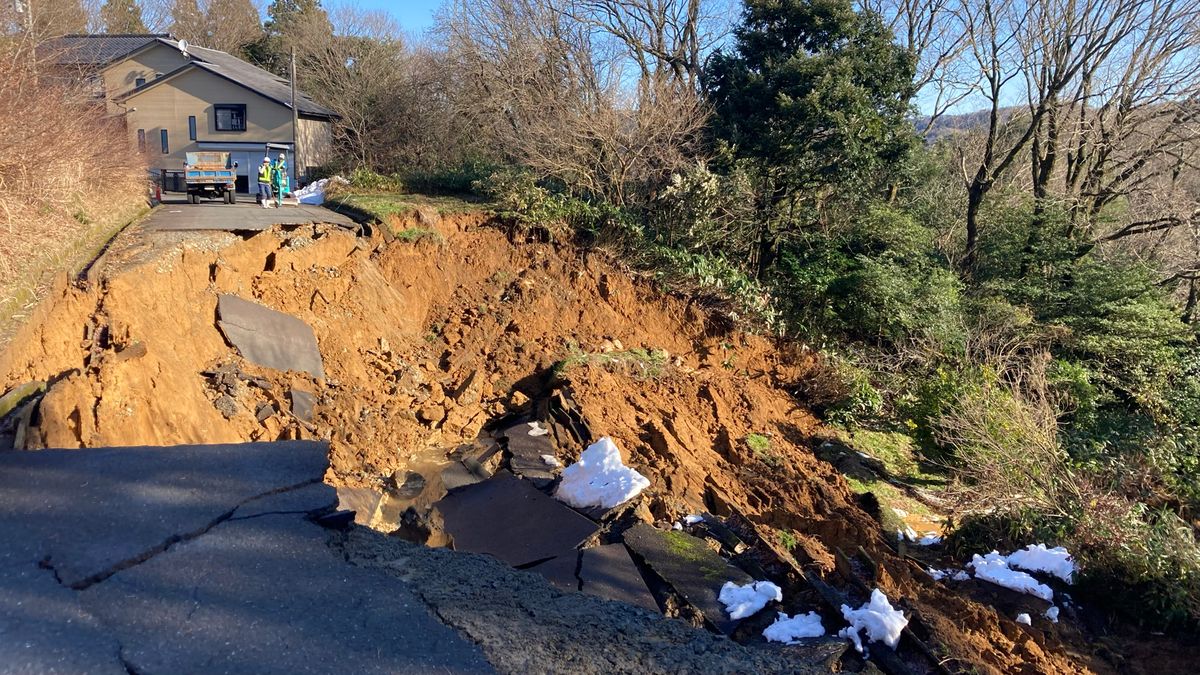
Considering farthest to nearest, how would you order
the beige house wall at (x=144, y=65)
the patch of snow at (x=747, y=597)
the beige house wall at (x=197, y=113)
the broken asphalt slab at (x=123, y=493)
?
the beige house wall at (x=144, y=65)
the beige house wall at (x=197, y=113)
the patch of snow at (x=747, y=597)
the broken asphalt slab at (x=123, y=493)

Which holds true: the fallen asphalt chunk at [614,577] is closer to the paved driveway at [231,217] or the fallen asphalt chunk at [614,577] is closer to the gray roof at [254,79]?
the paved driveway at [231,217]

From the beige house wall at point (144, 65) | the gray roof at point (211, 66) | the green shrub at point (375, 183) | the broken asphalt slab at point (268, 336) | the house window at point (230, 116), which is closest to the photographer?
the broken asphalt slab at point (268, 336)

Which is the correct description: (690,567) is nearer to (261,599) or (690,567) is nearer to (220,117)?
(261,599)

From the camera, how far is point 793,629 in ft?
14.6

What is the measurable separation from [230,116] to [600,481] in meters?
27.2

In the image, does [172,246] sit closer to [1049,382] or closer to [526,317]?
[526,317]

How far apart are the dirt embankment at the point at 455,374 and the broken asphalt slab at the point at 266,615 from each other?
2631 millimetres

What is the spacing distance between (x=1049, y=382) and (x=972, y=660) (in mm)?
8497

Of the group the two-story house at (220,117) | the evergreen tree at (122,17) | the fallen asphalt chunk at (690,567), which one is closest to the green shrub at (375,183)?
the two-story house at (220,117)

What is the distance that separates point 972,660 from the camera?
466cm

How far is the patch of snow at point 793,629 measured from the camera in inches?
172

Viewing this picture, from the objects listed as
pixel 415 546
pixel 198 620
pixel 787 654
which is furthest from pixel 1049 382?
pixel 198 620

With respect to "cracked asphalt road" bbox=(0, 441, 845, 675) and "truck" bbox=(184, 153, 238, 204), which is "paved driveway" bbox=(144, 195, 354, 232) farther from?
"cracked asphalt road" bbox=(0, 441, 845, 675)

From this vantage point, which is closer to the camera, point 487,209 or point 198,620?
point 198,620
